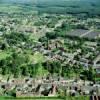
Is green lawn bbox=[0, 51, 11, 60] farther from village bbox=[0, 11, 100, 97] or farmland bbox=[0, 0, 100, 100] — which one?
village bbox=[0, 11, 100, 97]

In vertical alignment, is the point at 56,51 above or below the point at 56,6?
below

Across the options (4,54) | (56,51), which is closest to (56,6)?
(56,51)

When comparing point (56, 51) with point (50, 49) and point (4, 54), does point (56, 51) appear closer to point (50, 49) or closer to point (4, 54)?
point (50, 49)

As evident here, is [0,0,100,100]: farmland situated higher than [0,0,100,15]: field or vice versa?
[0,0,100,15]: field

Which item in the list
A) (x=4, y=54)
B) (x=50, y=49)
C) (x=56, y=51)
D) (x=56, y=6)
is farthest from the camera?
(x=56, y=6)

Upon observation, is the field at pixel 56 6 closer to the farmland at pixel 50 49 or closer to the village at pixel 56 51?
the farmland at pixel 50 49

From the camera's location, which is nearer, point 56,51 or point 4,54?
point 4,54

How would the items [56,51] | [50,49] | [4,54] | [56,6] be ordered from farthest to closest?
1. [56,6]
2. [50,49]
3. [56,51]
4. [4,54]

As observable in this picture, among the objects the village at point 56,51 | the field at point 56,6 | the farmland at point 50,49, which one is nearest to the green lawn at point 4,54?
the farmland at point 50,49

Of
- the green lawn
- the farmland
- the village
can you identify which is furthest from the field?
the green lawn

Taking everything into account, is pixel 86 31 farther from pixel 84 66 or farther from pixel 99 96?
pixel 99 96

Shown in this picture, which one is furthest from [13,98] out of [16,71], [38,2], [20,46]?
[38,2]
